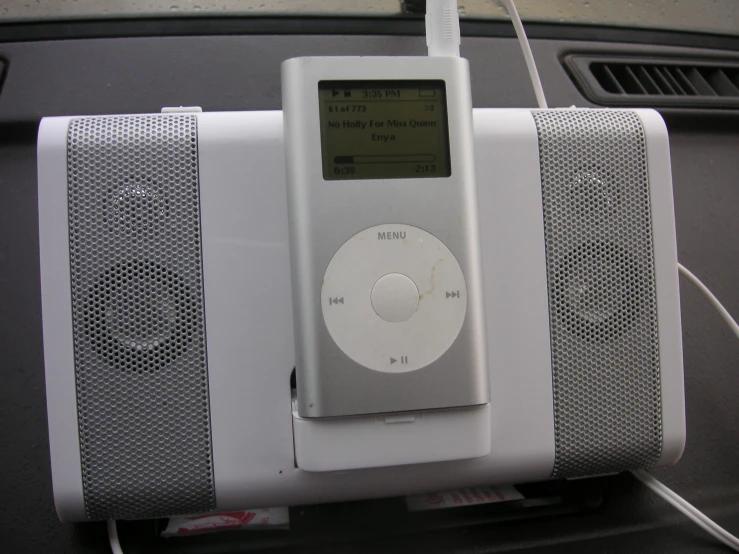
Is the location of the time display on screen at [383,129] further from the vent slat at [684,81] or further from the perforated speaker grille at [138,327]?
the vent slat at [684,81]

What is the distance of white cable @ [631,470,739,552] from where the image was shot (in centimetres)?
40

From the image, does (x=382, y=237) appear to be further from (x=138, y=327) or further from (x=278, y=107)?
(x=278, y=107)

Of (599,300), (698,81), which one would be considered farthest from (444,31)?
(698,81)

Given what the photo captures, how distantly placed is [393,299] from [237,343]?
102 millimetres

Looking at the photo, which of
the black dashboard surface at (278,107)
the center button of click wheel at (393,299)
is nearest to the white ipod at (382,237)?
the center button of click wheel at (393,299)

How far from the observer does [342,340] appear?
0.33 metres

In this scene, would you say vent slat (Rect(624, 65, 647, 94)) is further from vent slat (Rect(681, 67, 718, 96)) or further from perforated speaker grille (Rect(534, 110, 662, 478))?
perforated speaker grille (Rect(534, 110, 662, 478))

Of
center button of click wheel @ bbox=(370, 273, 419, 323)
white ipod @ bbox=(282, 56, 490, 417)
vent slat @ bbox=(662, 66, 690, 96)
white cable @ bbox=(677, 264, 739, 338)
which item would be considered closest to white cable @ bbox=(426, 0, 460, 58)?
white ipod @ bbox=(282, 56, 490, 417)

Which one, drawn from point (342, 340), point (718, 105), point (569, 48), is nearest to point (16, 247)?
point (342, 340)

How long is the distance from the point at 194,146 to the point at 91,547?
28 cm

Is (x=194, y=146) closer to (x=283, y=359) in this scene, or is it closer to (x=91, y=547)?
(x=283, y=359)

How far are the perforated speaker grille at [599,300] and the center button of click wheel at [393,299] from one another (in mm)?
106

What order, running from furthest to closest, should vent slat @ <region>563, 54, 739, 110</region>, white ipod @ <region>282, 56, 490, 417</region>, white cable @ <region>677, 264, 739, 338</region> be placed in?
vent slat @ <region>563, 54, 739, 110</region> < white cable @ <region>677, 264, 739, 338</region> < white ipod @ <region>282, 56, 490, 417</region>

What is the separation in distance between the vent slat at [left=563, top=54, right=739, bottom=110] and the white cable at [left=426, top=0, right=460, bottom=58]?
0.92ft
